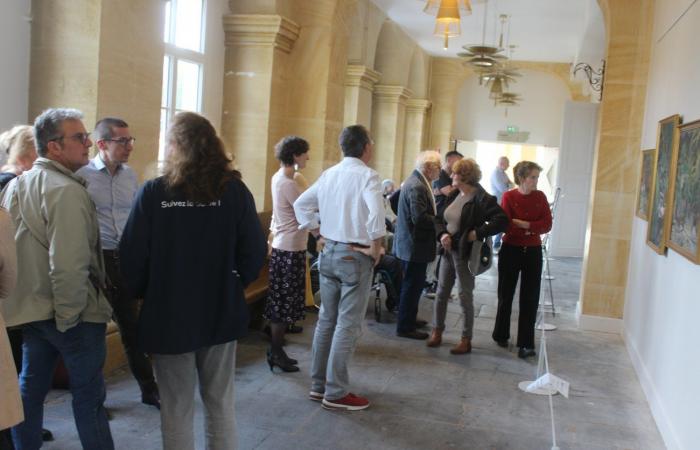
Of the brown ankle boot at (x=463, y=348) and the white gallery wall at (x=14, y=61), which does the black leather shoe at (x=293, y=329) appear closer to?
the brown ankle boot at (x=463, y=348)

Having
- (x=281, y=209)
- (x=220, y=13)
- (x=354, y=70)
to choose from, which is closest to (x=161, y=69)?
(x=281, y=209)

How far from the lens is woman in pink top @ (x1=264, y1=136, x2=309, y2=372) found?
4.93 m

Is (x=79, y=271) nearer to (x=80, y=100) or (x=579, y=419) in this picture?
(x=80, y=100)

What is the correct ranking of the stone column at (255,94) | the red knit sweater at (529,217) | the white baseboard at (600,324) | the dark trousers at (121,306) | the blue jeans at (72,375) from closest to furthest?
the blue jeans at (72,375) → the dark trousers at (121,306) → the red knit sweater at (529,217) → the stone column at (255,94) → the white baseboard at (600,324)

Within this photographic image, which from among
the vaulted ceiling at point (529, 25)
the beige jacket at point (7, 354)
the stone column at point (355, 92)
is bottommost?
the beige jacket at point (7, 354)

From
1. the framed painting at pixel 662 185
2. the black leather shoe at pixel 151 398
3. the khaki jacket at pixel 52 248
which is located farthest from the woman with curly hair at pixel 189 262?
the framed painting at pixel 662 185

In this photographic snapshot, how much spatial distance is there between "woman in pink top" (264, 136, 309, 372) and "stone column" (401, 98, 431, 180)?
450 inches

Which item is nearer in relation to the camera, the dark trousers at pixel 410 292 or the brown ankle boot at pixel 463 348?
the brown ankle boot at pixel 463 348

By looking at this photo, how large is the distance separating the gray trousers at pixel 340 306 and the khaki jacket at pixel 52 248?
1661mm

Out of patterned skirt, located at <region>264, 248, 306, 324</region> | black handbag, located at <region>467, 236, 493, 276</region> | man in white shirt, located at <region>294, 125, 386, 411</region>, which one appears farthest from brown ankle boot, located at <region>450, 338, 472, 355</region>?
man in white shirt, located at <region>294, 125, 386, 411</region>

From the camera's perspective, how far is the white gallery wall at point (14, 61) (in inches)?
172

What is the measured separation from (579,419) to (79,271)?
3.22 m

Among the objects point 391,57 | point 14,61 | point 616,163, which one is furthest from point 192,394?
point 391,57

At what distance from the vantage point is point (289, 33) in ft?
23.1
